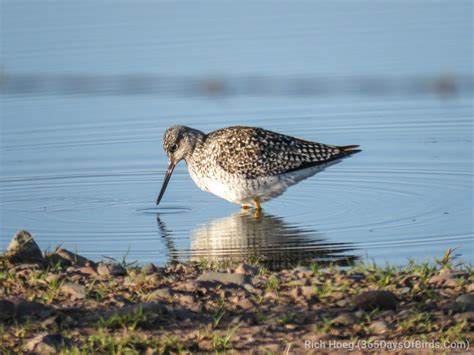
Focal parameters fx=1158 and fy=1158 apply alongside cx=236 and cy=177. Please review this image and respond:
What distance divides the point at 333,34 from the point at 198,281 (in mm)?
12909

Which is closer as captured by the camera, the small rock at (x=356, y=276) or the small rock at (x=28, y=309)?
the small rock at (x=28, y=309)

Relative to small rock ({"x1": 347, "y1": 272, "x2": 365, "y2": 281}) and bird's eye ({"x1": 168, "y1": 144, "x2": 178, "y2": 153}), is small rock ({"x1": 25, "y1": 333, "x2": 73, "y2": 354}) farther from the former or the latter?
bird's eye ({"x1": 168, "y1": 144, "x2": 178, "y2": 153})

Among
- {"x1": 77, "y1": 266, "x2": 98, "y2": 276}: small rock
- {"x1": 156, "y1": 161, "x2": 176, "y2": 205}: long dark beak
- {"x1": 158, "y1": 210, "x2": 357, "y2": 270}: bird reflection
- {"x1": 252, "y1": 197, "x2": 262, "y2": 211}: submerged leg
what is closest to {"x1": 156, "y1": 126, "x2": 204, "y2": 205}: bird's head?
{"x1": 156, "y1": 161, "x2": 176, "y2": 205}: long dark beak

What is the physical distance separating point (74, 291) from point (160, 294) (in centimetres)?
58

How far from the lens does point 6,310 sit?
7.29 metres

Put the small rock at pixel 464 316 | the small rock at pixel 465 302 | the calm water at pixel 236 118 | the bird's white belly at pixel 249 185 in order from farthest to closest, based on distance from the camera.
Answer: the bird's white belly at pixel 249 185 < the calm water at pixel 236 118 < the small rock at pixel 465 302 < the small rock at pixel 464 316

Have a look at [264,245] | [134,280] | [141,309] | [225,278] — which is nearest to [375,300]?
[225,278]

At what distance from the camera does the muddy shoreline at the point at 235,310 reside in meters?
7.00

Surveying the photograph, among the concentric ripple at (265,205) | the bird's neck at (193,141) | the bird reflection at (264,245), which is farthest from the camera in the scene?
the bird's neck at (193,141)

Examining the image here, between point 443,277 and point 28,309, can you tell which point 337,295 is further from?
point 28,309

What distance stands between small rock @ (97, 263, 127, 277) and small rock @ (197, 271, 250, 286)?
2.15 feet

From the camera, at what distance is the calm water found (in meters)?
10.9

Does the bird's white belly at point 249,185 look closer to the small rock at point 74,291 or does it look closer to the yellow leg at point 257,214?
the yellow leg at point 257,214

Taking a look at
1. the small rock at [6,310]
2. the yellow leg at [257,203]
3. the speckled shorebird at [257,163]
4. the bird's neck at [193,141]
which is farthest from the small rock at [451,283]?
the bird's neck at [193,141]
